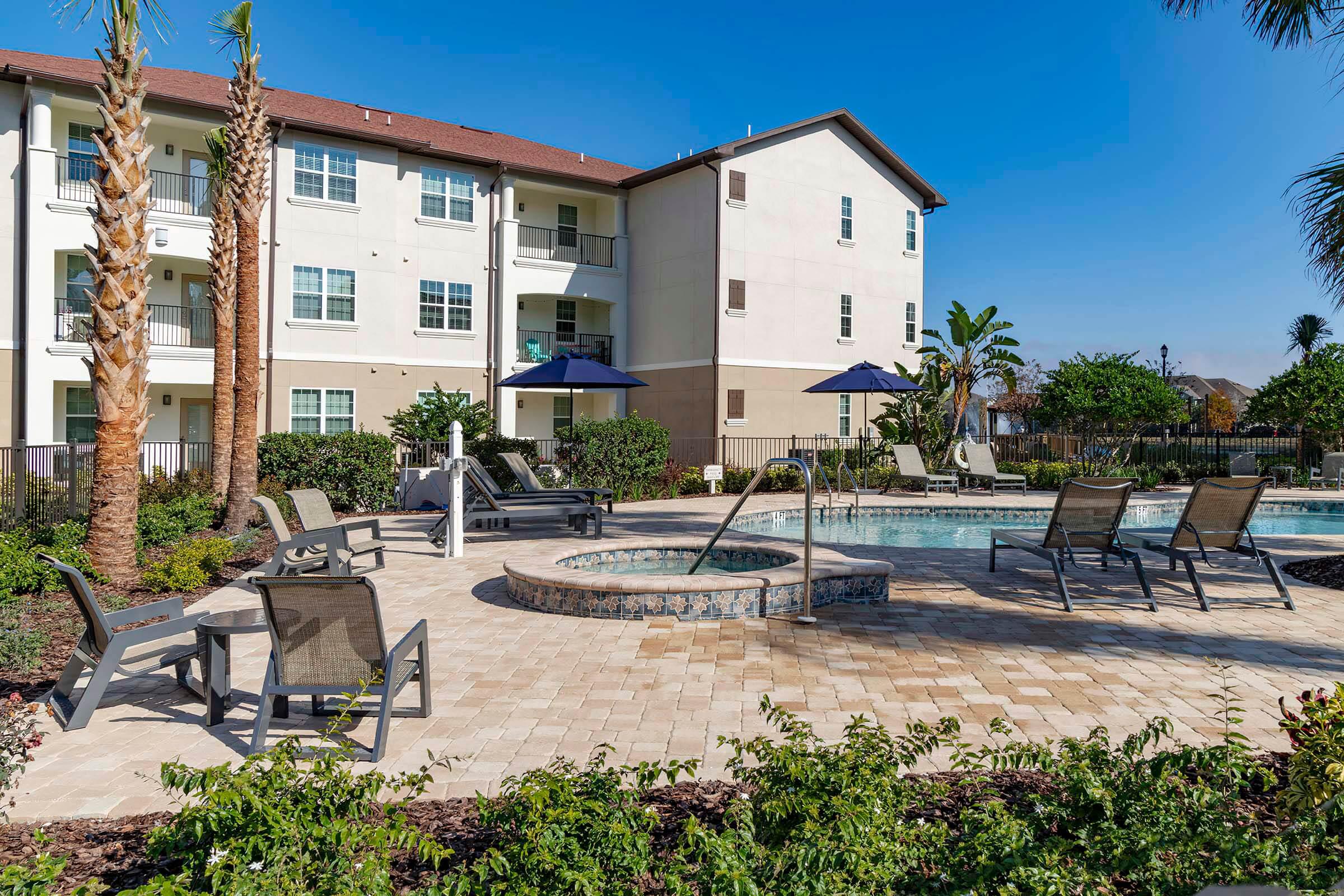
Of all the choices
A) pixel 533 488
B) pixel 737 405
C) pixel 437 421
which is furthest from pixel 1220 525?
pixel 737 405

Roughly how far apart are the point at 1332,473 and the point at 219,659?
1061 inches

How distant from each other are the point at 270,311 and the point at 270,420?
2.79 metres

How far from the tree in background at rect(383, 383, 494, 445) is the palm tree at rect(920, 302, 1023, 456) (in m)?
12.3

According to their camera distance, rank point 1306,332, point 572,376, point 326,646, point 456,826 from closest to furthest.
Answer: point 456,826 < point 326,646 < point 572,376 < point 1306,332

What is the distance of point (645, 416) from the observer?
26.4 meters

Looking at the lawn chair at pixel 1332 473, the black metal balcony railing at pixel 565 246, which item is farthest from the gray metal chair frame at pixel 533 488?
the lawn chair at pixel 1332 473

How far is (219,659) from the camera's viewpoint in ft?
15.4

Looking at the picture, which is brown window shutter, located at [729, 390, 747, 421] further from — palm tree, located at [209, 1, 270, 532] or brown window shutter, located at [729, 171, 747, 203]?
palm tree, located at [209, 1, 270, 532]

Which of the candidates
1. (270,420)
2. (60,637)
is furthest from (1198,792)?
(270,420)

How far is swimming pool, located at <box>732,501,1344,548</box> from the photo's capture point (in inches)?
559

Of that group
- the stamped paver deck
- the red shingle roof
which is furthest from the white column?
the stamped paver deck

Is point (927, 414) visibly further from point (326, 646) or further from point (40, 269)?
point (40, 269)

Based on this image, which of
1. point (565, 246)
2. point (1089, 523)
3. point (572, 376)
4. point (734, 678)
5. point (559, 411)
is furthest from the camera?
point (559, 411)

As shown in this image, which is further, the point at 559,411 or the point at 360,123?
the point at 559,411
